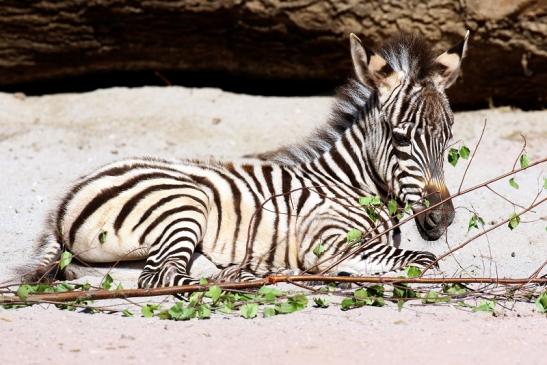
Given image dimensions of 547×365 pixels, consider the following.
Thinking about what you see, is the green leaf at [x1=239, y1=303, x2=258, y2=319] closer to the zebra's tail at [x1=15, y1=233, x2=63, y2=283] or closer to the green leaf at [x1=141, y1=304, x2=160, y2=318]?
the green leaf at [x1=141, y1=304, x2=160, y2=318]

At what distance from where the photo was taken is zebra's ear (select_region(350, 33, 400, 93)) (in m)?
7.50

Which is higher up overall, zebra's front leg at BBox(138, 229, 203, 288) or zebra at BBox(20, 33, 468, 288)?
zebra at BBox(20, 33, 468, 288)

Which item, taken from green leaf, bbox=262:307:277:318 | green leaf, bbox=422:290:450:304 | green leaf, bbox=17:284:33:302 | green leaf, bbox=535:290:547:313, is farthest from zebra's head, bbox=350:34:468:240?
green leaf, bbox=17:284:33:302

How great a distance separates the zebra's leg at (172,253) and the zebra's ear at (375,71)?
163 centimetres

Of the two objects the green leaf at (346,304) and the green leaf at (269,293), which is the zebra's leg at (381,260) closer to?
the green leaf at (346,304)

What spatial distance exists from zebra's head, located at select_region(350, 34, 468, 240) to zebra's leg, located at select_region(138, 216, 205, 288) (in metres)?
1.50

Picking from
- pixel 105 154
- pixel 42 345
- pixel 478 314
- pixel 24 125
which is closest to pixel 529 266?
pixel 478 314

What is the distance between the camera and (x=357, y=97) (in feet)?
26.1

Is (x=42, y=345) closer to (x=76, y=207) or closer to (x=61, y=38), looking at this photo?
(x=76, y=207)

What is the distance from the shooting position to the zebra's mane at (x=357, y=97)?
25.1ft

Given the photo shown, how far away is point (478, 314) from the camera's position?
5.91 m

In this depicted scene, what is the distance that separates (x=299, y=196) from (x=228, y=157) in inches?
130

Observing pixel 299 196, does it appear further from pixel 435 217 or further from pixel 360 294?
pixel 360 294

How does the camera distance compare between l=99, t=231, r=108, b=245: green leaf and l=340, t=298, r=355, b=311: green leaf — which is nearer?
l=340, t=298, r=355, b=311: green leaf
